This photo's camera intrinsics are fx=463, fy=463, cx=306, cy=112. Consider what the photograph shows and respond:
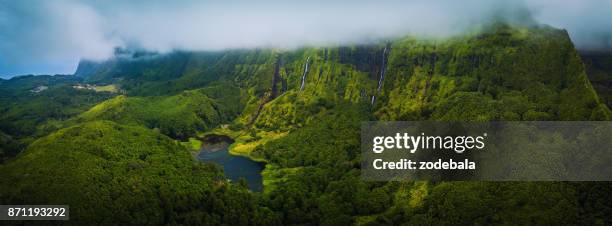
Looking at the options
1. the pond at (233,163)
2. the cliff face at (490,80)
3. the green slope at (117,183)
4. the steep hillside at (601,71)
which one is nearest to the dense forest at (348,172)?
the green slope at (117,183)

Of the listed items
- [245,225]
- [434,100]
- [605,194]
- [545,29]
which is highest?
[545,29]

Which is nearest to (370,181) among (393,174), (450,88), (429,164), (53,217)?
(393,174)

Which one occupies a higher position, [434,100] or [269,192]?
[434,100]

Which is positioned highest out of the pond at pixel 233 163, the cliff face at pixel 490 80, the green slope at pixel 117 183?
the cliff face at pixel 490 80

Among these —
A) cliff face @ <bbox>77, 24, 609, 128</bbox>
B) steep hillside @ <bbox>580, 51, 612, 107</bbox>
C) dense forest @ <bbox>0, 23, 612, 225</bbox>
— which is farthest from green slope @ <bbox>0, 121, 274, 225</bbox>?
steep hillside @ <bbox>580, 51, 612, 107</bbox>

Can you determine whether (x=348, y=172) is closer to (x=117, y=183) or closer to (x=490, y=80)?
(x=490, y=80)

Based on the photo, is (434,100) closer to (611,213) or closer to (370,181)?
(370,181)

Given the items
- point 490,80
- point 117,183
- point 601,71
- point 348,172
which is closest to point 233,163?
point 348,172

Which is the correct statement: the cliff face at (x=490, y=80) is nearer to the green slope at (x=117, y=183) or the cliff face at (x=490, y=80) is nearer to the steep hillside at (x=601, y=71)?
the steep hillside at (x=601, y=71)
